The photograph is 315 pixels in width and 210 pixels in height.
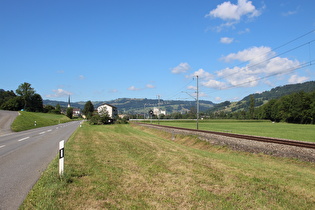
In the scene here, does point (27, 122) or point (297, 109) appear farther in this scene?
point (297, 109)

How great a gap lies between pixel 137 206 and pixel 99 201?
0.91 metres

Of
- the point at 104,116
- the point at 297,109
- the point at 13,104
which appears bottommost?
the point at 104,116

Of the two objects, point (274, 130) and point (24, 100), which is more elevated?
point (24, 100)

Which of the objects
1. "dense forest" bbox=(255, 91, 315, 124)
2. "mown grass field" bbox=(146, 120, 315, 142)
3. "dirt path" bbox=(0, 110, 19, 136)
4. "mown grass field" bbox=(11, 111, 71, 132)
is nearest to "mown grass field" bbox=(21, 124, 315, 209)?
"mown grass field" bbox=(146, 120, 315, 142)

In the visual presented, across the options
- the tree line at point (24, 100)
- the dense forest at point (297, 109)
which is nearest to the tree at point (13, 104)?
the tree line at point (24, 100)

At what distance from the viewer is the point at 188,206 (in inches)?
212

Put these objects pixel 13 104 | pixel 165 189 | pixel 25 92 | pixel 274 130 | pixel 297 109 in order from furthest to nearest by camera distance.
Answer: pixel 25 92
pixel 13 104
pixel 297 109
pixel 274 130
pixel 165 189

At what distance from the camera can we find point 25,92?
128 metres

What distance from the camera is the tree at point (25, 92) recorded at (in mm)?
126812

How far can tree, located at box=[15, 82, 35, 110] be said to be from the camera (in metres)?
127

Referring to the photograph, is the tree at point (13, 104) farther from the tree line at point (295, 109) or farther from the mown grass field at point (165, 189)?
the tree line at point (295, 109)

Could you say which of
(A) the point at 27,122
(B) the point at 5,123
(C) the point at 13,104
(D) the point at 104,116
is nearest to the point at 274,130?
(D) the point at 104,116

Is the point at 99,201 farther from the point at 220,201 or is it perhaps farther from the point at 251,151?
the point at 251,151

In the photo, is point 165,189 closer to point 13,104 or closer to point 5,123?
point 5,123
